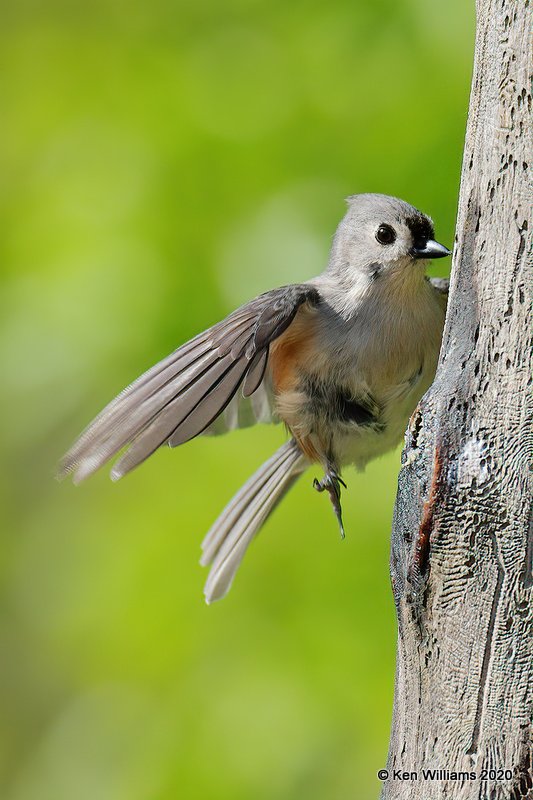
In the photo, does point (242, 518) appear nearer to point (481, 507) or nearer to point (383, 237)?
point (383, 237)

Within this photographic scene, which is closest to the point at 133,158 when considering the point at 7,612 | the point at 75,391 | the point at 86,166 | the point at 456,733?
the point at 86,166

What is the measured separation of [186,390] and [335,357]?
0.50 m

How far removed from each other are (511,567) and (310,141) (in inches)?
50.7

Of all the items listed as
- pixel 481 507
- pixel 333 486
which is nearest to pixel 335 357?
pixel 333 486

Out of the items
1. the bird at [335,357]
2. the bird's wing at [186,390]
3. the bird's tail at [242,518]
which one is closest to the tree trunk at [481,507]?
the bird's wing at [186,390]

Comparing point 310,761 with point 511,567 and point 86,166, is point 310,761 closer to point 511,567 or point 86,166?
point 511,567

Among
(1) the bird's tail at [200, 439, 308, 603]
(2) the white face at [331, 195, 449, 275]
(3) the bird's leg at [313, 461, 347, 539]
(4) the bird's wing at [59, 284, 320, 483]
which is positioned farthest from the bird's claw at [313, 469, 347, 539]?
(2) the white face at [331, 195, 449, 275]

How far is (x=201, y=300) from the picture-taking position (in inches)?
88.0

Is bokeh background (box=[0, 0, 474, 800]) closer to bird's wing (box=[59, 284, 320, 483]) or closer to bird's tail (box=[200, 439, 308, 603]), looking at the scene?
bird's tail (box=[200, 439, 308, 603])

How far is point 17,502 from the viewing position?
2822mm

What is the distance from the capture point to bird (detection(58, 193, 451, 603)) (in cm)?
208

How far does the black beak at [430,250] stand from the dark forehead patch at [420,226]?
18 millimetres

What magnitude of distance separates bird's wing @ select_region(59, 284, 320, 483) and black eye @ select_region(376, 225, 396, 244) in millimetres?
376

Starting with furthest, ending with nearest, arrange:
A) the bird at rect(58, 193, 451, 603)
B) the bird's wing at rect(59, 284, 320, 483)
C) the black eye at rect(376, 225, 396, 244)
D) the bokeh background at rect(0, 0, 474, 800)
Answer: the black eye at rect(376, 225, 396, 244) < the bokeh background at rect(0, 0, 474, 800) < the bird at rect(58, 193, 451, 603) < the bird's wing at rect(59, 284, 320, 483)
